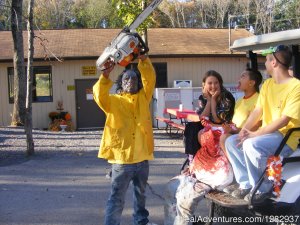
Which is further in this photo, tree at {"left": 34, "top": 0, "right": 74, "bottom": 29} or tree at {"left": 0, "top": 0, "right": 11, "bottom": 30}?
tree at {"left": 34, "top": 0, "right": 74, "bottom": 29}

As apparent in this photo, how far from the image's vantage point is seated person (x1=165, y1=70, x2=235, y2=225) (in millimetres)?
4152

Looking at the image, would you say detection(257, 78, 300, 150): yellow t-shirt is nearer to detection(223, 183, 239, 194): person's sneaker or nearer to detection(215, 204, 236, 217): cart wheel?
detection(223, 183, 239, 194): person's sneaker

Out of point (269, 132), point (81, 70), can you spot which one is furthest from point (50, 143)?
point (269, 132)

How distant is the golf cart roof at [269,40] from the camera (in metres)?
4.07

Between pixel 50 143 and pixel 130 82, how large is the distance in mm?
8297

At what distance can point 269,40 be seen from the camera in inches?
173

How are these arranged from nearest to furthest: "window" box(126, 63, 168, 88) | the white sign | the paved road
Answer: the paved road → the white sign → "window" box(126, 63, 168, 88)

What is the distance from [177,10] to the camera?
46.5 metres

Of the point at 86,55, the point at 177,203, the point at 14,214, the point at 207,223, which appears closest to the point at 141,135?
the point at 177,203

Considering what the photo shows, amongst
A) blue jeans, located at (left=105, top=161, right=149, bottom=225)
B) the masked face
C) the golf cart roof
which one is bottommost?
blue jeans, located at (left=105, top=161, right=149, bottom=225)

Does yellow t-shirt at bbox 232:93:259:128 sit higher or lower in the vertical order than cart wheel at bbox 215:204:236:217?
higher

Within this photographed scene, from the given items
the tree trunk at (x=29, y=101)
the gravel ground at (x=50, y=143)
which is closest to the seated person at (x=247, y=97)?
the gravel ground at (x=50, y=143)

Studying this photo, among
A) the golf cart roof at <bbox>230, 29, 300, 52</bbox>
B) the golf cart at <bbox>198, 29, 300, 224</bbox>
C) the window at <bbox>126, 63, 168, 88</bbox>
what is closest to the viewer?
the golf cart at <bbox>198, 29, 300, 224</bbox>

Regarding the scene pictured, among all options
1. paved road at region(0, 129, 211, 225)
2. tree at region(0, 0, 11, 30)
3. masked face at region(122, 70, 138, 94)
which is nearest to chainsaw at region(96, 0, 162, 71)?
masked face at region(122, 70, 138, 94)
